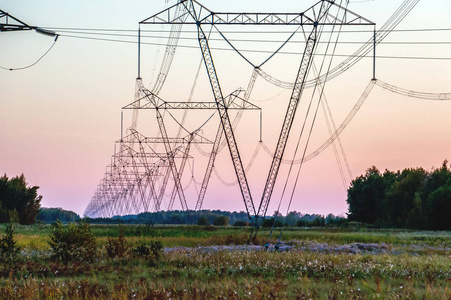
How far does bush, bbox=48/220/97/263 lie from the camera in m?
28.3

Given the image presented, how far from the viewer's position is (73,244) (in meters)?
28.9

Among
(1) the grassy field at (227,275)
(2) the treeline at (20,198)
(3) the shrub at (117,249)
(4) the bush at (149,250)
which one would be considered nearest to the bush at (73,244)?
(1) the grassy field at (227,275)

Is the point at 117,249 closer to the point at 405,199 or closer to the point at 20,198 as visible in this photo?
the point at 405,199

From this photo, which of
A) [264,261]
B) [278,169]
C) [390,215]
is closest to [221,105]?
[278,169]

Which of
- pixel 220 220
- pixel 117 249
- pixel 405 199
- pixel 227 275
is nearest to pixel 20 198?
pixel 220 220

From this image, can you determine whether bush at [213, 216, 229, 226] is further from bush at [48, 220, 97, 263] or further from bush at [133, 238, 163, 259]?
bush at [133, 238, 163, 259]

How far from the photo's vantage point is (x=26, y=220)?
12556 cm

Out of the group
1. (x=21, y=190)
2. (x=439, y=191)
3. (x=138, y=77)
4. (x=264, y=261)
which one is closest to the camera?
(x=264, y=261)

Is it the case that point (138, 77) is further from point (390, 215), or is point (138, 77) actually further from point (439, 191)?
point (390, 215)

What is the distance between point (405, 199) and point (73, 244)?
91142mm

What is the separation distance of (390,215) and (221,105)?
66.7 m

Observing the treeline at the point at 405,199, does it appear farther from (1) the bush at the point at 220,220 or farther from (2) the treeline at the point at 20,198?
(2) the treeline at the point at 20,198

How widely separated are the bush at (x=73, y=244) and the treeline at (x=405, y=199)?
67.7 m

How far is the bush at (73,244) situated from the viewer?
93.0 feet
